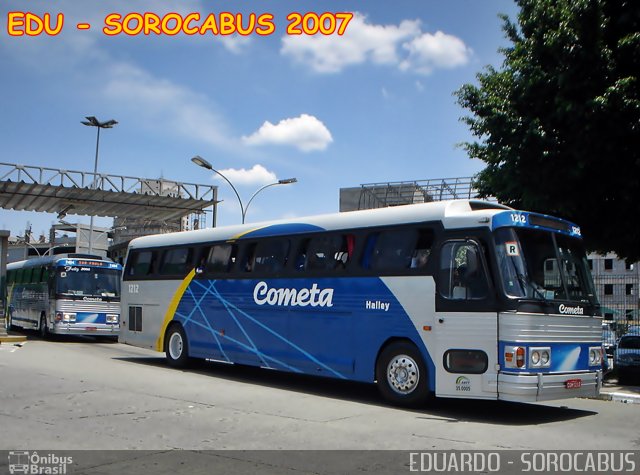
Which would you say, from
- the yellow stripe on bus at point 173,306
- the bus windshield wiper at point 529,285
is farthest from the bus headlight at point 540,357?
the yellow stripe on bus at point 173,306

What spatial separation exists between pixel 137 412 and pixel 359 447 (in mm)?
3594

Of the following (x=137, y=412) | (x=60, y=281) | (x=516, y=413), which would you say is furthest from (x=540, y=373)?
(x=60, y=281)

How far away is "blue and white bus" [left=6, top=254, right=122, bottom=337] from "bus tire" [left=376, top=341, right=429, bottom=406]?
556 inches

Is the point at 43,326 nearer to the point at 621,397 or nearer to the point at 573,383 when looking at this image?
the point at 621,397

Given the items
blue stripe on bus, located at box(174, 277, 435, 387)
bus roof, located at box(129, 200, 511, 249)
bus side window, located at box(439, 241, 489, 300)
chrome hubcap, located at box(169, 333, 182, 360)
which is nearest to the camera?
bus side window, located at box(439, 241, 489, 300)

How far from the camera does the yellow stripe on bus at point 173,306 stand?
15.9 meters

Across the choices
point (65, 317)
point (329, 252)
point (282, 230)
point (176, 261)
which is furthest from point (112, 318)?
point (329, 252)

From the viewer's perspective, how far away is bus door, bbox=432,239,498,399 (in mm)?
9781

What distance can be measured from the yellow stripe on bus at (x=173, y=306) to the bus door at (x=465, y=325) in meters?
7.18

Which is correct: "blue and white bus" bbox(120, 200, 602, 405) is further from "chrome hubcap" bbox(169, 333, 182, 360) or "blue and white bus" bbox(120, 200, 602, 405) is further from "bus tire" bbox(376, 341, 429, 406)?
"chrome hubcap" bbox(169, 333, 182, 360)

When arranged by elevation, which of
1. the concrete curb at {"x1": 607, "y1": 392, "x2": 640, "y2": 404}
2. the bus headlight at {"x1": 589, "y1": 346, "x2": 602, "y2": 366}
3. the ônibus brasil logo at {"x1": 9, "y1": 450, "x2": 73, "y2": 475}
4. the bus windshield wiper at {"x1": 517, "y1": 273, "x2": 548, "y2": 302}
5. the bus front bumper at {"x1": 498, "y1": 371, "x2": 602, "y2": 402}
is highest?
the bus windshield wiper at {"x1": 517, "y1": 273, "x2": 548, "y2": 302}

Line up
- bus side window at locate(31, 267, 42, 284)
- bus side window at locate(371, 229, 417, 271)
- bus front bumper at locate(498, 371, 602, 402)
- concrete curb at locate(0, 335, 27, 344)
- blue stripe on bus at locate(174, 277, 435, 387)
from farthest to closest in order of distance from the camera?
bus side window at locate(31, 267, 42, 284)
concrete curb at locate(0, 335, 27, 344)
blue stripe on bus at locate(174, 277, 435, 387)
bus side window at locate(371, 229, 417, 271)
bus front bumper at locate(498, 371, 602, 402)

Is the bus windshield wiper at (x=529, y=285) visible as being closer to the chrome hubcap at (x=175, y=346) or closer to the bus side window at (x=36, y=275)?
the chrome hubcap at (x=175, y=346)

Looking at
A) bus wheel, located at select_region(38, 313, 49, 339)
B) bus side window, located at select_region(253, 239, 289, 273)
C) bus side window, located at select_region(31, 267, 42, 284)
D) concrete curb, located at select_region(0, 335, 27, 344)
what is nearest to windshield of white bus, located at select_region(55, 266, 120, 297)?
bus wheel, located at select_region(38, 313, 49, 339)
